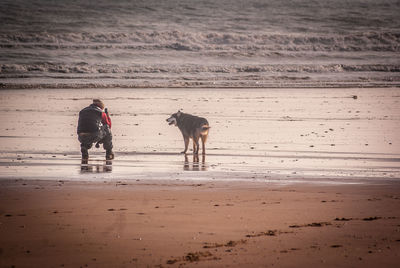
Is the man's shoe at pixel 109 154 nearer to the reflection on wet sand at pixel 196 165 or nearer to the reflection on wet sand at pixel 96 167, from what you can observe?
the reflection on wet sand at pixel 96 167

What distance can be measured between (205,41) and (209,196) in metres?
50.2

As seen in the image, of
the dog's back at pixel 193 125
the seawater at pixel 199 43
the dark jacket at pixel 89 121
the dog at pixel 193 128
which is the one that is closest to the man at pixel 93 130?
the dark jacket at pixel 89 121

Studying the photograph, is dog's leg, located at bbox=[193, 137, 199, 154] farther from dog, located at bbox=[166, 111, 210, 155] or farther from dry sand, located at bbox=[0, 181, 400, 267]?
dry sand, located at bbox=[0, 181, 400, 267]

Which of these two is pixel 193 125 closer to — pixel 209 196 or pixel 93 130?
pixel 93 130

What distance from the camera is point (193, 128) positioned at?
1484 centimetres

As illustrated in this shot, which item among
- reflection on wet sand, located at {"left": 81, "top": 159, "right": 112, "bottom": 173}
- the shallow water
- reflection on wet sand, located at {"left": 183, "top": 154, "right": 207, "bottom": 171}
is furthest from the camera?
reflection on wet sand, located at {"left": 183, "top": 154, "right": 207, "bottom": 171}

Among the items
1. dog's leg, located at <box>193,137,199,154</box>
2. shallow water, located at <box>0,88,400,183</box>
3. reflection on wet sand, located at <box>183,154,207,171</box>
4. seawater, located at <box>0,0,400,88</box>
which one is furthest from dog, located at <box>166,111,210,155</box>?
seawater, located at <box>0,0,400,88</box>

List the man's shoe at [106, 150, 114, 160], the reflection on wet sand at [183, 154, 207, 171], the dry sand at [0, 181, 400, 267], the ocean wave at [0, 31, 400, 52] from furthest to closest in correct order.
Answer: the ocean wave at [0, 31, 400, 52]
the man's shoe at [106, 150, 114, 160]
the reflection on wet sand at [183, 154, 207, 171]
the dry sand at [0, 181, 400, 267]

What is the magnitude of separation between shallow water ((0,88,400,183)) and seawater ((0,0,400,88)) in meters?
11.3

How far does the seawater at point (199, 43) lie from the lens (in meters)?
42.5

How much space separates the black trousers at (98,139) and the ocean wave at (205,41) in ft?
140

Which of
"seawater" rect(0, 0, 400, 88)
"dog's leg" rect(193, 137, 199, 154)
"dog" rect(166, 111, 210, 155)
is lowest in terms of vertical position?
"dog's leg" rect(193, 137, 199, 154)

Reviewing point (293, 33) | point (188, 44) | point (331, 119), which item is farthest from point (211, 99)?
point (293, 33)

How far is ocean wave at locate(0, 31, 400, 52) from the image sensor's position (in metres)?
56.9
